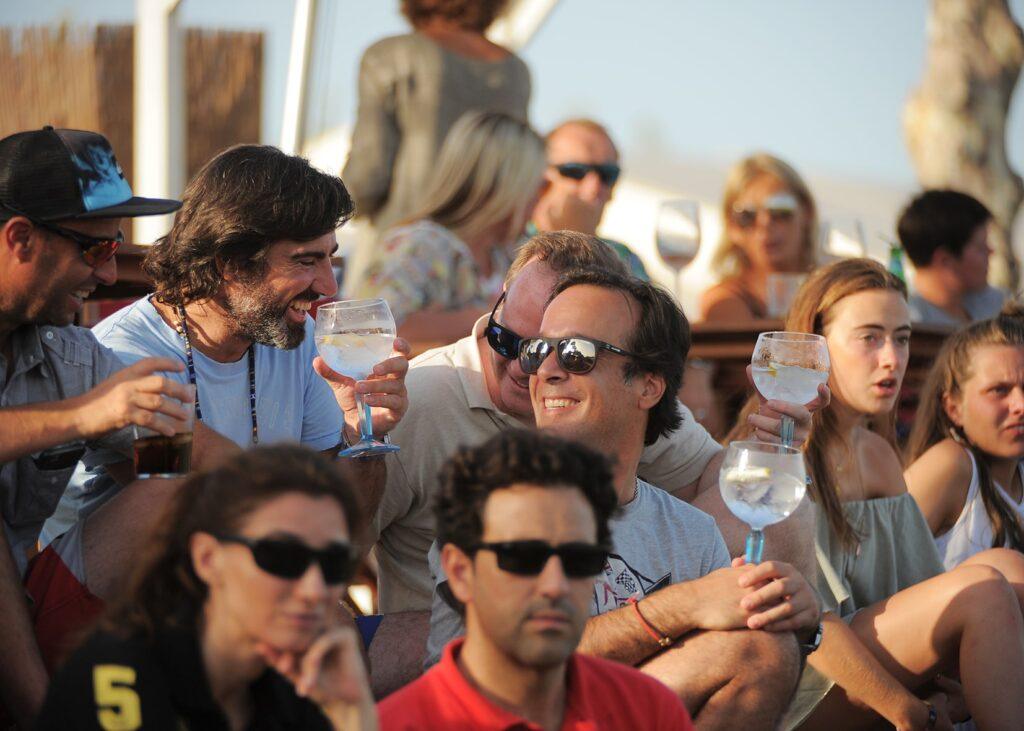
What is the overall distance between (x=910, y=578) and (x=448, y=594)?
8.11 ft

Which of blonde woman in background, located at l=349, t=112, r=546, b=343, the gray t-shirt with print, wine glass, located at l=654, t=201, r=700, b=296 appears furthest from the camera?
wine glass, located at l=654, t=201, r=700, b=296

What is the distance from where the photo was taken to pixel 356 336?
4.09 meters

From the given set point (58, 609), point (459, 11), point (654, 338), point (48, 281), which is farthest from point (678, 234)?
point (58, 609)

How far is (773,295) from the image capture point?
7.67m

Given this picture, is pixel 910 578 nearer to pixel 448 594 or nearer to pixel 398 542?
pixel 398 542

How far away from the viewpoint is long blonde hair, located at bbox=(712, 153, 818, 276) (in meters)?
8.11

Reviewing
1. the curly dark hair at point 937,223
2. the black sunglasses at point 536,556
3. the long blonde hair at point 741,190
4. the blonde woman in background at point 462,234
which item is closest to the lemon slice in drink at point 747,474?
the black sunglasses at point 536,556

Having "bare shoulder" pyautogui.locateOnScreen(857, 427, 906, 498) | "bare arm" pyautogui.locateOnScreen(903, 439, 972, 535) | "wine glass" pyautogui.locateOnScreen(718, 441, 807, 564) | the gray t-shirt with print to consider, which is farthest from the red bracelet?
"bare arm" pyautogui.locateOnScreen(903, 439, 972, 535)

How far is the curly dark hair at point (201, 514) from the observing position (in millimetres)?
2617

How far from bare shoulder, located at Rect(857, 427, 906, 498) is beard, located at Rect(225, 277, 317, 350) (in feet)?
7.37

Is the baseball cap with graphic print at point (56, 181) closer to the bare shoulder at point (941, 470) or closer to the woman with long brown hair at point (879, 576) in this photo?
the woman with long brown hair at point (879, 576)

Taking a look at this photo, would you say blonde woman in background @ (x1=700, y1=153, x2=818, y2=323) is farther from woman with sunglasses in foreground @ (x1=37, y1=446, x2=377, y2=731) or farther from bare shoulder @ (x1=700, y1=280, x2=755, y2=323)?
woman with sunglasses in foreground @ (x1=37, y1=446, x2=377, y2=731)

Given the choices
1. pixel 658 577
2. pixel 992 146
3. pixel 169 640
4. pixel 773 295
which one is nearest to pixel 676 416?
pixel 658 577

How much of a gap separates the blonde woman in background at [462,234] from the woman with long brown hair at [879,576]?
5.10 ft
